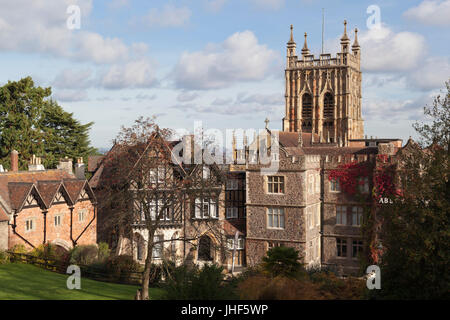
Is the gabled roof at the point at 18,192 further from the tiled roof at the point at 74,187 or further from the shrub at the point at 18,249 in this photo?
the tiled roof at the point at 74,187

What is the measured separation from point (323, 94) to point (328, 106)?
1.89 m

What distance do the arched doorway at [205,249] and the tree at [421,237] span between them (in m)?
19.8

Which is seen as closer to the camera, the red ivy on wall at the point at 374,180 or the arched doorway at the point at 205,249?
the red ivy on wall at the point at 374,180

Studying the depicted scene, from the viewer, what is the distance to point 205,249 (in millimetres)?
37188

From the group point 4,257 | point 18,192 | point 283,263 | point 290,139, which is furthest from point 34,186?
point 290,139

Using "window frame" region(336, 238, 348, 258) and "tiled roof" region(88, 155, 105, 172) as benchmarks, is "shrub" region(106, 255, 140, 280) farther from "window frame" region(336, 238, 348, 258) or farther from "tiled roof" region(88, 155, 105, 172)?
"tiled roof" region(88, 155, 105, 172)

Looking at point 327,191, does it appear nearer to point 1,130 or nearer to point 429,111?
point 429,111

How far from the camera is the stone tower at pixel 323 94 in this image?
7000 cm

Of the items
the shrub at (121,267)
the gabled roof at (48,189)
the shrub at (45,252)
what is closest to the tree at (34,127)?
the gabled roof at (48,189)

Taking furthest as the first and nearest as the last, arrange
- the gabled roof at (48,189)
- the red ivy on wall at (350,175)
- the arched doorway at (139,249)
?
the red ivy on wall at (350,175) → the arched doorway at (139,249) → the gabled roof at (48,189)

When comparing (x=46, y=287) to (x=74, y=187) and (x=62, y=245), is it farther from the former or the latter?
(x=74, y=187)

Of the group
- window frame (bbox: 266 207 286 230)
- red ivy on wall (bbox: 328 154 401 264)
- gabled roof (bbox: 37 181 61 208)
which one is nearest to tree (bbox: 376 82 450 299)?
red ivy on wall (bbox: 328 154 401 264)

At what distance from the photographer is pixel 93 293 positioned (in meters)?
22.9
